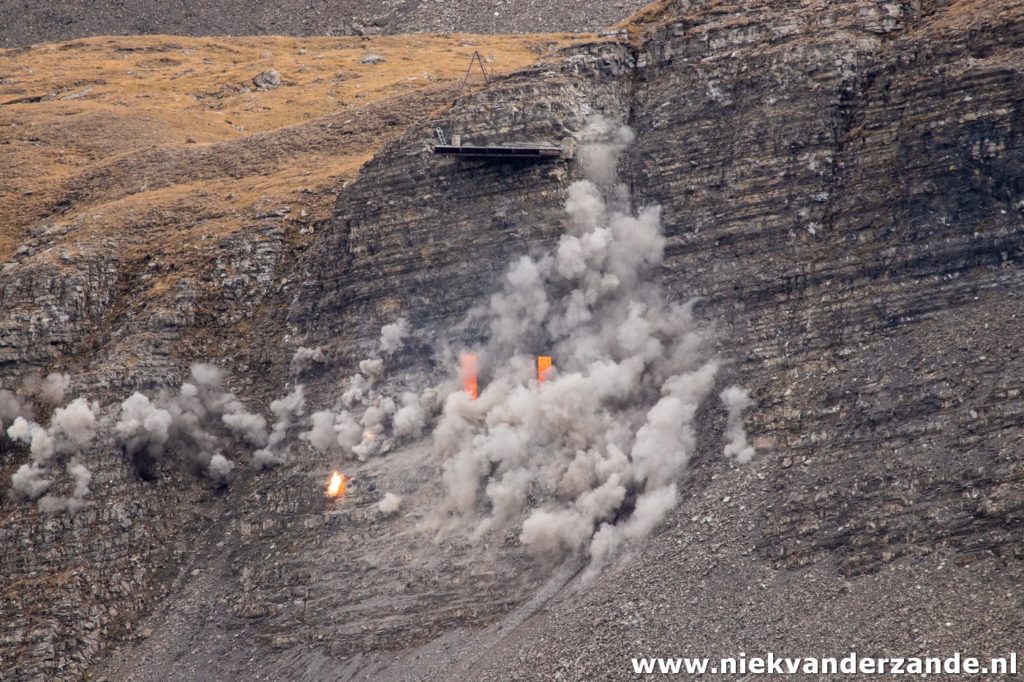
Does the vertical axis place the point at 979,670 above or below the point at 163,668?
above

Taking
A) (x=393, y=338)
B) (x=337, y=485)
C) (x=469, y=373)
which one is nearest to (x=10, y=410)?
(x=337, y=485)

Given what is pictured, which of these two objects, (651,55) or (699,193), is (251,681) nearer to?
(699,193)

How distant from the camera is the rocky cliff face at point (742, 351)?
166ft

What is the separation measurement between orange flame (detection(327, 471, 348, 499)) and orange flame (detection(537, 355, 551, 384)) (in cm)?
902

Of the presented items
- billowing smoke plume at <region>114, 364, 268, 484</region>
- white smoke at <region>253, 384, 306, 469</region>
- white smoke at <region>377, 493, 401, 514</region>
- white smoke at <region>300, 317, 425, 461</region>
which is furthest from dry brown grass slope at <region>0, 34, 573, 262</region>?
white smoke at <region>377, 493, 401, 514</region>

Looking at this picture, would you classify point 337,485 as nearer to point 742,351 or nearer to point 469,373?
point 469,373

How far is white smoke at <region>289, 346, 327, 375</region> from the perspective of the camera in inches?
2616

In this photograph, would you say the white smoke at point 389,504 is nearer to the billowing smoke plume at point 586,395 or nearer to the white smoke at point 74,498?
the billowing smoke plume at point 586,395

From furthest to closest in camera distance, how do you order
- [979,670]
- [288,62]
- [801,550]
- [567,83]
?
[288,62] → [567,83] → [801,550] → [979,670]

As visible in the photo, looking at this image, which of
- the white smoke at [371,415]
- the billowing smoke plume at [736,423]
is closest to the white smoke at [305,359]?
the white smoke at [371,415]

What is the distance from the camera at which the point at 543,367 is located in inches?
2470

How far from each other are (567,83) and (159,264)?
842 inches

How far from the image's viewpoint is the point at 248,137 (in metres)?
84.1

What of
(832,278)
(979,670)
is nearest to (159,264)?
(832,278)
